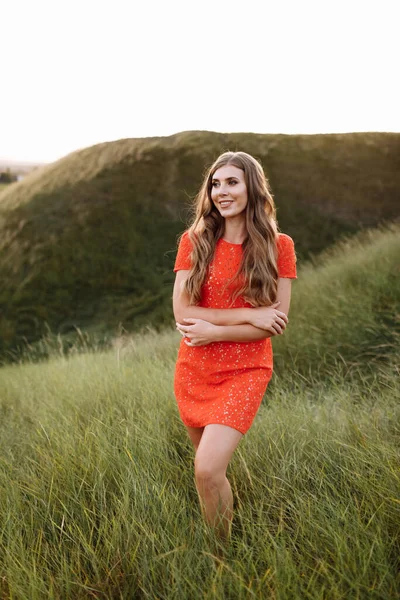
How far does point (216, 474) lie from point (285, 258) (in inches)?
44.5

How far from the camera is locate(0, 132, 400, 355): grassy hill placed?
1496cm

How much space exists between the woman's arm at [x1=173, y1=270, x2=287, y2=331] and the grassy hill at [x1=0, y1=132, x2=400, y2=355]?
11.0m

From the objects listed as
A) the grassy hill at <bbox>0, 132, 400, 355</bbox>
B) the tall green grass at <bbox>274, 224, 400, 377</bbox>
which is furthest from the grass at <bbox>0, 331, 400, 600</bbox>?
the grassy hill at <bbox>0, 132, 400, 355</bbox>

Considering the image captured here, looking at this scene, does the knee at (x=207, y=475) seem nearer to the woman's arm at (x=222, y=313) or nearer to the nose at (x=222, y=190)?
the woman's arm at (x=222, y=313)

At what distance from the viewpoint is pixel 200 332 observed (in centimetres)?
264

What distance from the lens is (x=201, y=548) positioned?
2.42m

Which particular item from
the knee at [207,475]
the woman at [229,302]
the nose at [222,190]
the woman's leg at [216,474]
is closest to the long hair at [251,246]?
the woman at [229,302]

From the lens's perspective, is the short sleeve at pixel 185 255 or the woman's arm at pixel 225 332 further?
the short sleeve at pixel 185 255

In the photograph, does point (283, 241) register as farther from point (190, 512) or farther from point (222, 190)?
point (190, 512)

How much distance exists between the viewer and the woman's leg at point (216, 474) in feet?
7.78

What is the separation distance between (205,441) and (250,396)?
0.31 meters

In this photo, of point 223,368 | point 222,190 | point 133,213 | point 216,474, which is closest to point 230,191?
point 222,190

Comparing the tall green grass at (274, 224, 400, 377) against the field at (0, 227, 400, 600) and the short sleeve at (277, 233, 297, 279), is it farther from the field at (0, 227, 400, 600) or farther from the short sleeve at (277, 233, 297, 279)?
the short sleeve at (277, 233, 297, 279)

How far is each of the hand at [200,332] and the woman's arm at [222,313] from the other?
0.07 metres
